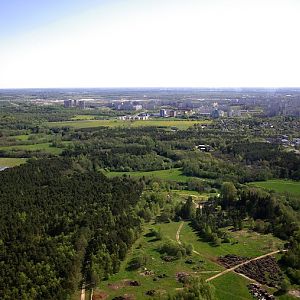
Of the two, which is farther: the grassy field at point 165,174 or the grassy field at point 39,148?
the grassy field at point 39,148

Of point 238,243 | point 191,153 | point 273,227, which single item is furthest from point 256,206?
point 191,153

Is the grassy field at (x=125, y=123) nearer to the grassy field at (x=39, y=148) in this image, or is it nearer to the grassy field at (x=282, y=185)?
the grassy field at (x=39, y=148)

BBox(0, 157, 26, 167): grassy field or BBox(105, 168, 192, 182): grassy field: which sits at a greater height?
BBox(105, 168, 192, 182): grassy field

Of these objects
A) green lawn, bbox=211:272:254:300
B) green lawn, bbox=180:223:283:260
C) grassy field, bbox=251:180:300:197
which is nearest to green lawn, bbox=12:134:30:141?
grassy field, bbox=251:180:300:197

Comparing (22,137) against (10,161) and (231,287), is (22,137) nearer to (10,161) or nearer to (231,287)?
(10,161)

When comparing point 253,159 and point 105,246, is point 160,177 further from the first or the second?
point 105,246

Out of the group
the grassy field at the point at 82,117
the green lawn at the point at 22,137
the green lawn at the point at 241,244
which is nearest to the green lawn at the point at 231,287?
the green lawn at the point at 241,244

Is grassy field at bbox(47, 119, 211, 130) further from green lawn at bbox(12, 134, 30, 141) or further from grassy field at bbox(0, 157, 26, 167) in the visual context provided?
grassy field at bbox(0, 157, 26, 167)
